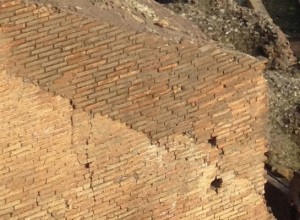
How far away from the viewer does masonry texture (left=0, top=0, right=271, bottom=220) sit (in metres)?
5.65

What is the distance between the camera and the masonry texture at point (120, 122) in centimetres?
565

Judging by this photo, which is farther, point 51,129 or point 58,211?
point 58,211

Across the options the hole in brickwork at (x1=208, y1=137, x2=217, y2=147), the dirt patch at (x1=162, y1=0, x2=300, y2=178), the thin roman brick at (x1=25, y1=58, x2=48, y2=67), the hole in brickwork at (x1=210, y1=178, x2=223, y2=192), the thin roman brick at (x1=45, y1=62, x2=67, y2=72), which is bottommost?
the dirt patch at (x1=162, y1=0, x2=300, y2=178)

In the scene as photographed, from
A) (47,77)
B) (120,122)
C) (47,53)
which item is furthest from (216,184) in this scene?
(47,53)

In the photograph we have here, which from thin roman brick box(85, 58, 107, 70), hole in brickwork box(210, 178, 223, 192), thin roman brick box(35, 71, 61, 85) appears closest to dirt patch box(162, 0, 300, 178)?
hole in brickwork box(210, 178, 223, 192)

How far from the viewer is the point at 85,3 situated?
603 cm

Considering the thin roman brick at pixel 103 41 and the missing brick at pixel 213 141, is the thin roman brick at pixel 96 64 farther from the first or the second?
the missing brick at pixel 213 141

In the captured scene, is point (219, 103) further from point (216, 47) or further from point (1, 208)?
point (1, 208)

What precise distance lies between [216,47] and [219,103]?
1.86 ft

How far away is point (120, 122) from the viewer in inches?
242

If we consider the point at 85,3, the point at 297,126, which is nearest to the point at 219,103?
the point at 85,3

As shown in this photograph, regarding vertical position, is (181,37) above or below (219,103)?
above

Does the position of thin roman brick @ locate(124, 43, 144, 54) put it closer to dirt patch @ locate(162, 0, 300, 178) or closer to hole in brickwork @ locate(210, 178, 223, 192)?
hole in brickwork @ locate(210, 178, 223, 192)

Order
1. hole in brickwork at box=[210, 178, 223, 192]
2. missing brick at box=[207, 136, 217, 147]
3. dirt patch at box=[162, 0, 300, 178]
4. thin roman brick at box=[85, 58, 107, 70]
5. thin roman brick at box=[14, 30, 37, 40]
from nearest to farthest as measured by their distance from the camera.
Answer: thin roman brick at box=[14, 30, 37, 40], thin roman brick at box=[85, 58, 107, 70], missing brick at box=[207, 136, 217, 147], hole in brickwork at box=[210, 178, 223, 192], dirt patch at box=[162, 0, 300, 178]
